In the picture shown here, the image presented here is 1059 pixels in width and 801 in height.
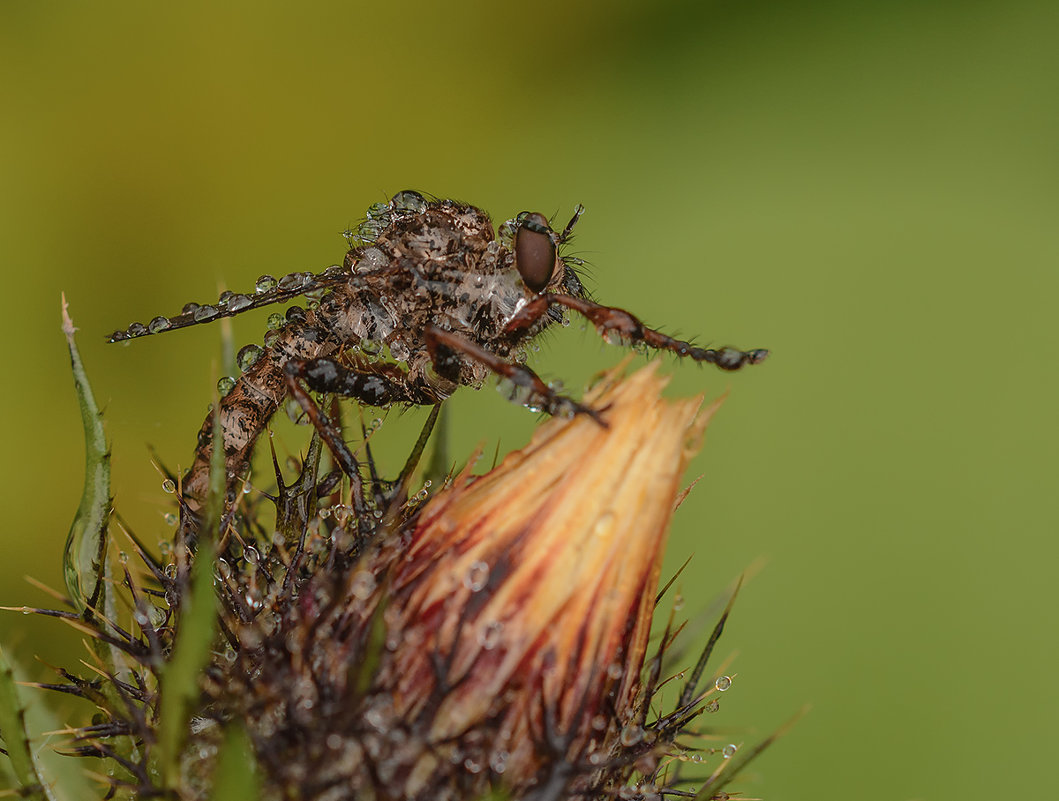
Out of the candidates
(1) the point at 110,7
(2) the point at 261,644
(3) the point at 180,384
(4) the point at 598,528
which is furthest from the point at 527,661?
(1) the point at 110,7

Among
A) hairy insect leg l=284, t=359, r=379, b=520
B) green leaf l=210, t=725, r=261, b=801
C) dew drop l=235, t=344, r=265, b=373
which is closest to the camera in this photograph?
green leaf l=210, t=725, r=261, b=801

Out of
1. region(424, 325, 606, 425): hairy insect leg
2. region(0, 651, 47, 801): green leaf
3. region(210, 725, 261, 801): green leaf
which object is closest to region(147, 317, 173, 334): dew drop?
region(424, 325, 606, 425): hairy insect leg

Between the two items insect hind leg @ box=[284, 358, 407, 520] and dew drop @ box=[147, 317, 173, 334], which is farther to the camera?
dew drop @ box=[147, 317, 173, 334]

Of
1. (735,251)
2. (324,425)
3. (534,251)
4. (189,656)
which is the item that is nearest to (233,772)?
(189,656)

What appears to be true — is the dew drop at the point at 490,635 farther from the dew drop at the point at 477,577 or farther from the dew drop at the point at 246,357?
the dew drop at the point at 246,357

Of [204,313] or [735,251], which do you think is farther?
[735,251]

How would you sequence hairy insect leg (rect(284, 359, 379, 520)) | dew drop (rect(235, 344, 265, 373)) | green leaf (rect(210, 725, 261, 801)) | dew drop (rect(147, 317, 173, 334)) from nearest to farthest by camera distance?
green leaf (rect(210, 725, 261, 801))
hairy insect leg (rect(284, 359, 379, 520))
dew drop (rect(147, 317, 173, 334))
dew drop (rect(235, 344, 265, 373))

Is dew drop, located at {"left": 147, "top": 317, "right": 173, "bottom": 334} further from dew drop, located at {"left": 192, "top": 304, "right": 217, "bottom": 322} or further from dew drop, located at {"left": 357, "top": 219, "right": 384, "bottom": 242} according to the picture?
dew drop, located at {"left": 357, "top": 219, "right": 384, "bottom": 242}

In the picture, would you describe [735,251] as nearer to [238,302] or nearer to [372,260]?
[372,260]
